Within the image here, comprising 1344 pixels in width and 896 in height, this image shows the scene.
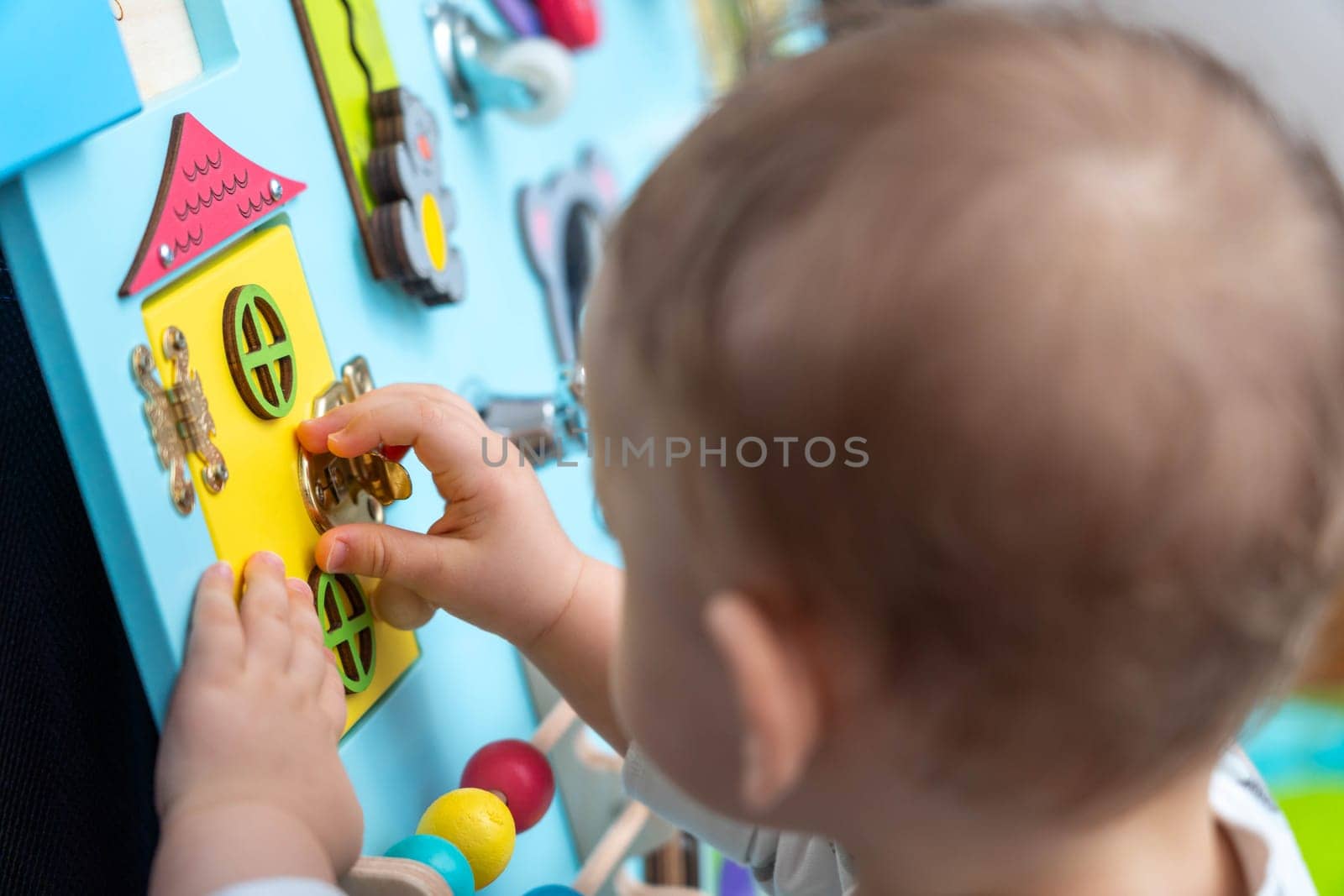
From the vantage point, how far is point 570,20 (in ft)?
2.47

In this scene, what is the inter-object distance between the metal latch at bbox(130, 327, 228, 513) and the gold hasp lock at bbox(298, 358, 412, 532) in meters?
0.05

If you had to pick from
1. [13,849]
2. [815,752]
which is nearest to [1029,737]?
[815,752]

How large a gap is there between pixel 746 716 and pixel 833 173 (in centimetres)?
14

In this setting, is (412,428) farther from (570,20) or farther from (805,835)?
(570,20)

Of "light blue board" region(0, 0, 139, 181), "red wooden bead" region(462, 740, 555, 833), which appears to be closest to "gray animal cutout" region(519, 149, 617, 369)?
"red wooden bead" region(462, 740, 555, 833)

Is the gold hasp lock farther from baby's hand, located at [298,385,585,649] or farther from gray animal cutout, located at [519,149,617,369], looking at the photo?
gray animal cutout, located at [519,149,617,369]

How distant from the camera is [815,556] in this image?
0.30m

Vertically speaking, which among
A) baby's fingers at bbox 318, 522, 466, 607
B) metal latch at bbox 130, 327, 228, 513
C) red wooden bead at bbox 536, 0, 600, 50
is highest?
red wooden bead at bbox 536, 0, 600, 50

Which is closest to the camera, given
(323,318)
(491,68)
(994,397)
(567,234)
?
(994,397)

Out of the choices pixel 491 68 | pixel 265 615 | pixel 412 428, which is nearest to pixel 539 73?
pixel 491 68

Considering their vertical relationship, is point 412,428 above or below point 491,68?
below

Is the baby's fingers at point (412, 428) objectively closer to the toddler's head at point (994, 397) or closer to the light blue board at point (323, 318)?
the light blue board at point (323, 318)

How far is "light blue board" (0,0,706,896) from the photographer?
350 mm

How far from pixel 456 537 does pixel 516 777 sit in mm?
108
